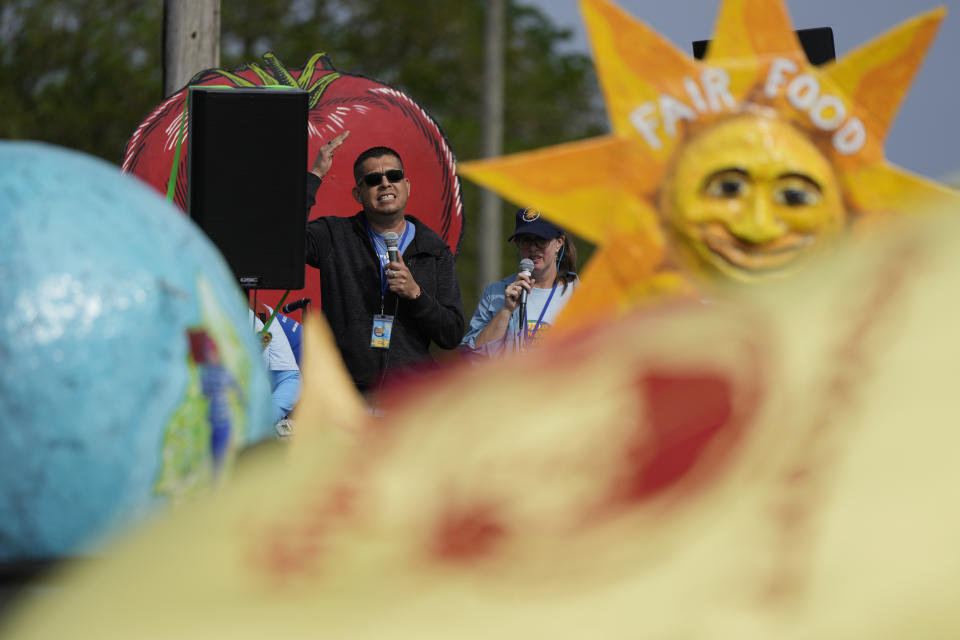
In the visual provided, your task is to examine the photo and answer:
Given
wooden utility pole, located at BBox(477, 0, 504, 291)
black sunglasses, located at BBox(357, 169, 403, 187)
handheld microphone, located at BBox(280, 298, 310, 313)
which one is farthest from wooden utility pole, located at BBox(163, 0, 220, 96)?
wooden utility pole, located at BBox(477, 0, 504, 291)

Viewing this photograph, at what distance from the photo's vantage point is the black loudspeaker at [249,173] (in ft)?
8.25

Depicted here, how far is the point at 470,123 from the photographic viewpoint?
2364cm

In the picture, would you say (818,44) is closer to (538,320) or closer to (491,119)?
(538,320)

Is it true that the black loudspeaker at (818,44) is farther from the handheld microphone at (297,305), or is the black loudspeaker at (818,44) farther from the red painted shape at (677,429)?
the red painted shape at (677,429)

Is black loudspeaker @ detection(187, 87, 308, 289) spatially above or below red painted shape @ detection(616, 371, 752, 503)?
above

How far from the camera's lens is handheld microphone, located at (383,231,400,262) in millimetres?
3805

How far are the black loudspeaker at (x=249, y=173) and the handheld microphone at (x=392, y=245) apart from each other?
842mm

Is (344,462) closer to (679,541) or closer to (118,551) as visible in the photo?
(118,551)

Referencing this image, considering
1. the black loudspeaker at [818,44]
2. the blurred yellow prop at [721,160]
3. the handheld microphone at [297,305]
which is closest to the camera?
the blurred yellow prop at [721,160]

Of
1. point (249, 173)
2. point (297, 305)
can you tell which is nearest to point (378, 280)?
point (297, 305)

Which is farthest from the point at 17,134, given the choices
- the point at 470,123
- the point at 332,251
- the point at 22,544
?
the point at 22,544

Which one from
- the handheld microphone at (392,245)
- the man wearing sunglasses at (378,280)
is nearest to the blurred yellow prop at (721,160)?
the handheld microphone at (392,245)

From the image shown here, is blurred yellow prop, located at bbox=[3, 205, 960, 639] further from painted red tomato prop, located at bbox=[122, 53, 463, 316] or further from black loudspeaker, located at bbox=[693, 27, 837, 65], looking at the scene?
painted red tomato prop, located at bbox=[122, 53, 463, 316]

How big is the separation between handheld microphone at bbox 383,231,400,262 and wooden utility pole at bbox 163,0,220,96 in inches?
78.5
